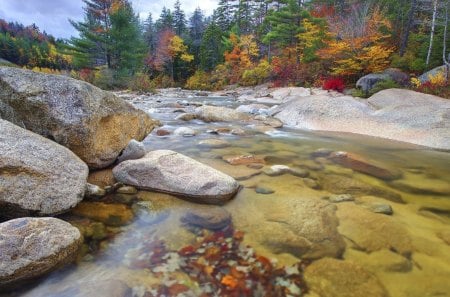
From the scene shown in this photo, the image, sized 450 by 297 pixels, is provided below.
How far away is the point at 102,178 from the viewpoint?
4293 mm

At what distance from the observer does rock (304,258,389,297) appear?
2295 mm

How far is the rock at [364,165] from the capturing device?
5.00 metres

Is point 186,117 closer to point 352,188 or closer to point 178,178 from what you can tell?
point 178,178

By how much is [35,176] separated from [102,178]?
1252 millimetres

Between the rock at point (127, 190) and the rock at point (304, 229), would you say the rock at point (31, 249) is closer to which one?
the rock at point (127, 190)

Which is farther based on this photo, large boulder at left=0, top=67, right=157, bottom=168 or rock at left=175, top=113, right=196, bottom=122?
rock at left=175, top=113, right=196, bottom=122

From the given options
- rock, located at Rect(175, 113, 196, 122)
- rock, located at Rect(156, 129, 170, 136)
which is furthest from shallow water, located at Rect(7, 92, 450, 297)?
rock, located at Rect(175, 113, 196, 122)

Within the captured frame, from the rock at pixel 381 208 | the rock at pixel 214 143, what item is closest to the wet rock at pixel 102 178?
the rock at pixel 214 143

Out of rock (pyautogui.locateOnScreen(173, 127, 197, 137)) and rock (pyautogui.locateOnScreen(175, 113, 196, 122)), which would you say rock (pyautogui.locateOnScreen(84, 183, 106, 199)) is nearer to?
rock (pyautogui.locateOnScreen(173, 127, 197, 137))

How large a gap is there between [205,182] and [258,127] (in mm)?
5441

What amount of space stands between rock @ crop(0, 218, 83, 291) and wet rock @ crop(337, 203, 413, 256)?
2645 millimetres

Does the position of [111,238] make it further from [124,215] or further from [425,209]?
[425,209]

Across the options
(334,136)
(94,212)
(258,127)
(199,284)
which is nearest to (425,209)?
(199,284)

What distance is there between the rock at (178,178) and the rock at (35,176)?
716 mm
